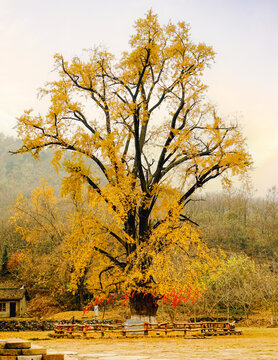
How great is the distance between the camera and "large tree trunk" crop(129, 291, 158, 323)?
1684 centimetres

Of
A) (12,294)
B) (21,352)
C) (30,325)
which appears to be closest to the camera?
(21,352)

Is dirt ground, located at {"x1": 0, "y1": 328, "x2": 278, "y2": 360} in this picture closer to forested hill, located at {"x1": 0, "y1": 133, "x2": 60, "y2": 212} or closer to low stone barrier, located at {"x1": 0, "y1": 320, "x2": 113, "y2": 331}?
low stone barrier, located at {"x1": 0, "y1": 320, "x2": 113, "y2": 331}

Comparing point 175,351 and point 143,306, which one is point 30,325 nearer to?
point 143,306

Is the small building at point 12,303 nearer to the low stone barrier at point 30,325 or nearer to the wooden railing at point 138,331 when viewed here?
the low stone barrier at point 30,325

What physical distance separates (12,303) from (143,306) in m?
20.6

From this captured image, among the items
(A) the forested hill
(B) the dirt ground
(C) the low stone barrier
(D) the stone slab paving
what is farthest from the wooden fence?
(A) the forested hill

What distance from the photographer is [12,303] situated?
3394cm

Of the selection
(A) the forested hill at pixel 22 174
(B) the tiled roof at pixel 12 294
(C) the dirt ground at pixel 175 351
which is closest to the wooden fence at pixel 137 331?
(C) the dirt ground at pixel 175 351

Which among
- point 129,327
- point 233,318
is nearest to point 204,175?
point 129,327

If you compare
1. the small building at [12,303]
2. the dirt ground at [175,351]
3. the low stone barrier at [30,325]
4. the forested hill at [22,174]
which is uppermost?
the forested hill at [22,174]

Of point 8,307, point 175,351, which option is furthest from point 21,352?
point 8,307

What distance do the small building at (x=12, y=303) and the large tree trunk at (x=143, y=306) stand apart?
19.7 meters

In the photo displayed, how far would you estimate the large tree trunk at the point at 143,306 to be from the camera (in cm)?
1684

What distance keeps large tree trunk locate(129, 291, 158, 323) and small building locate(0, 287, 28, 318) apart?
1966 centimetres
